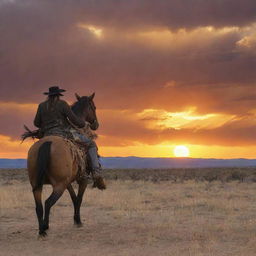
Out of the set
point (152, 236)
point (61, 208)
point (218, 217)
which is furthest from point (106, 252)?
point (61, 208)

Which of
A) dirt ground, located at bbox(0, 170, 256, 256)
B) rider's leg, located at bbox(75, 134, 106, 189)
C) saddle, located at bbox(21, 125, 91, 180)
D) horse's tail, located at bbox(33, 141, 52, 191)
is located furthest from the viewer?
rider's leg, located at bbox(75, 134, 106, 189)

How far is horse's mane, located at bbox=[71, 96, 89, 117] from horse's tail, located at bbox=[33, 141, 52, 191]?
6.23 ft

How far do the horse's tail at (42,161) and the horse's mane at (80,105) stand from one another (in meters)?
1.90

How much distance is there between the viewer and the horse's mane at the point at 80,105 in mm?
12086

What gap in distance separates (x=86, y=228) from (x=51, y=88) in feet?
11.7

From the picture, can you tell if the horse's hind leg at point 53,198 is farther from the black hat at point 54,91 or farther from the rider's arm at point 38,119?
the black hat at point 54,91

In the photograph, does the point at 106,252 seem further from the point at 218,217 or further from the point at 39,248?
the point at 218,217

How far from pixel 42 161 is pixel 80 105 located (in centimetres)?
242

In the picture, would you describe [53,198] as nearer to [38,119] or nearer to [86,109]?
[38,119]

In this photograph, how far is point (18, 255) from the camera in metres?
9.02

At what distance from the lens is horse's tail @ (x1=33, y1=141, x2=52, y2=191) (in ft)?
33.4

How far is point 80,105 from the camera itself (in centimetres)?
1219

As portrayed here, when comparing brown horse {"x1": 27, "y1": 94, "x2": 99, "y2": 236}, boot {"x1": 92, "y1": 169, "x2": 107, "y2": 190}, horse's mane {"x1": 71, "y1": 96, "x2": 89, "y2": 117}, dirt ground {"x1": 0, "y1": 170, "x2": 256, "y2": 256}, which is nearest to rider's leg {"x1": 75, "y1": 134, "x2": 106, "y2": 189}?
boot {"x1": 92, "y1": 169, "x2": 107, "y2": 190}

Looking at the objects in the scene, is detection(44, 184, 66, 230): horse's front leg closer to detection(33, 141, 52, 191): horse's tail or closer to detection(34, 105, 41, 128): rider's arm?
detection(33, 141, 52, 191): horse's tail
